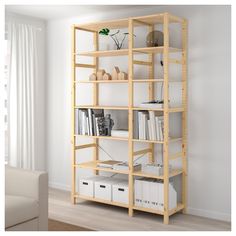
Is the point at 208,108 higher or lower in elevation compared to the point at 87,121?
higher

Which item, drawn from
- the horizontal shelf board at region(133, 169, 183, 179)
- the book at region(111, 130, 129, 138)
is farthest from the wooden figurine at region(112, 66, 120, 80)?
the horizontal shelf board at region(133, 169, 183, 179)

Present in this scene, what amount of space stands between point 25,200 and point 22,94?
2.29m

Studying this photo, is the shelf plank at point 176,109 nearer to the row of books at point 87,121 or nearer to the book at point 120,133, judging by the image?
the book at point 120,133

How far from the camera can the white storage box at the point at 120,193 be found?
4414 millimetres

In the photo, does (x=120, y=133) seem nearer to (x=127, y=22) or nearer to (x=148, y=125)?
(x=148, y=125)

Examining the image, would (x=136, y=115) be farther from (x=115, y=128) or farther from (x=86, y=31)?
(x=86, y=31)

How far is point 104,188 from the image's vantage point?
15.0ft

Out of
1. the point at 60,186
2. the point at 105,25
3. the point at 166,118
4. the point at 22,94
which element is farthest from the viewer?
the point at 60,186

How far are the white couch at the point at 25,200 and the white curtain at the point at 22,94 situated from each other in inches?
63.9

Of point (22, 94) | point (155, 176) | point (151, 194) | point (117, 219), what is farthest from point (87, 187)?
point (22, 94)

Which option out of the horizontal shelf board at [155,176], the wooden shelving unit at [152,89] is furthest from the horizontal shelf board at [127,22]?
the horizontal shelf board at [155,176]

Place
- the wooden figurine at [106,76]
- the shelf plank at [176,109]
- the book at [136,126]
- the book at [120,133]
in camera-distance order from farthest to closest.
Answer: the wooden figurine at [106,76], the book at [120,133], the book at [136,126], the shelf plank at [176,109]

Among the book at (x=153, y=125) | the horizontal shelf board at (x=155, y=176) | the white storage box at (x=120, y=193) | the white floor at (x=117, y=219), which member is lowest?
the white floor at (x=117, y=219)

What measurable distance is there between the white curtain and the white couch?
1622mm
